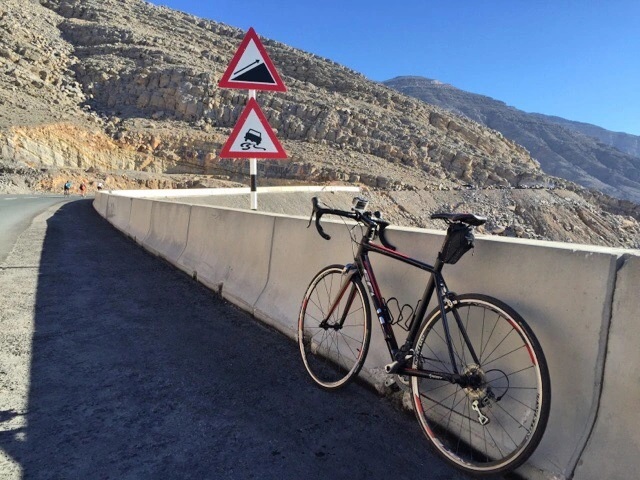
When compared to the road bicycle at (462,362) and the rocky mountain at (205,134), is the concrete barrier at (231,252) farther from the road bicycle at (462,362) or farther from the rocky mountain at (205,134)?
the rocky mountain at (205,134)

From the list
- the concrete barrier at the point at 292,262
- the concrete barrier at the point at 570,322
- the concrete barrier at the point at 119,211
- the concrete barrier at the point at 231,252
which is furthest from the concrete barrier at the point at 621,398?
the concrete barrier at the point at 119,211

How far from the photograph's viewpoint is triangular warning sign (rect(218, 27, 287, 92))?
623 centimetres

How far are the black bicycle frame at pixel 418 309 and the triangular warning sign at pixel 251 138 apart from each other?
10.7 ft

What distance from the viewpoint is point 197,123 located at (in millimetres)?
58031

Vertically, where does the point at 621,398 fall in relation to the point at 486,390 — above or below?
above

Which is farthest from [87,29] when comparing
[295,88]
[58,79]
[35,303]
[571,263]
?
[571,263]

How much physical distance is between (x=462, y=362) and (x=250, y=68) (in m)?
5.19

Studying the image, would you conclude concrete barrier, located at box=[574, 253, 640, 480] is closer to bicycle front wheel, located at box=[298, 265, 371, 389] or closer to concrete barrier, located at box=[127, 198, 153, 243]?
bicycle front wheel, located at box=[298, 265, 371, 389]

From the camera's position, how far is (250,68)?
6348 mm

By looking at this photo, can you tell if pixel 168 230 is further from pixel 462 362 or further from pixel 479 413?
pixel 479 413

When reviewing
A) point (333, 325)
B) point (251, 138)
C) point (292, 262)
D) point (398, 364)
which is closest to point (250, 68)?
point (251, 138)

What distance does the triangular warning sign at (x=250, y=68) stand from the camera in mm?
6227

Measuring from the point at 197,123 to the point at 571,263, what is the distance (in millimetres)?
60219

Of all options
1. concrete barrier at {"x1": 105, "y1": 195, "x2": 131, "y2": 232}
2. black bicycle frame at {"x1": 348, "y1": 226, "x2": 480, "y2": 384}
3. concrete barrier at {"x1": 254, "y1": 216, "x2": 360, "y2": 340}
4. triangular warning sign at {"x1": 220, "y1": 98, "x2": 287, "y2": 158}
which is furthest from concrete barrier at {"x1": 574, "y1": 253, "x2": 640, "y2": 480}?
Answer: concrete barrier at {"x1": 105, "y1": 195, "x2": 131, "y2": 232}
